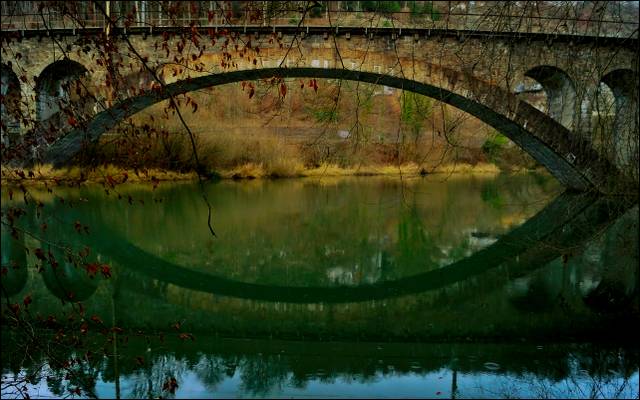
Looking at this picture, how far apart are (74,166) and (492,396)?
13.6 m

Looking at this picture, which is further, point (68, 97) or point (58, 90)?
point (58, 90)

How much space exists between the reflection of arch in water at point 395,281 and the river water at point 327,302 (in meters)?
0.04

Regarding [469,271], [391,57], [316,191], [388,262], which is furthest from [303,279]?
[316,191]

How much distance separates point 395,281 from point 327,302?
1.26m

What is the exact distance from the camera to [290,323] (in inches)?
233

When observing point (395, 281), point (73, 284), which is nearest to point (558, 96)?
point (395, 281)

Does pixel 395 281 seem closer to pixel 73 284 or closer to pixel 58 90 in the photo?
pixel 73 284

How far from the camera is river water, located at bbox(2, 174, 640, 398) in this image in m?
4.17

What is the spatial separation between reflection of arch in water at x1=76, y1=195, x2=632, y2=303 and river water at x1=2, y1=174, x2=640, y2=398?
0.04 meters

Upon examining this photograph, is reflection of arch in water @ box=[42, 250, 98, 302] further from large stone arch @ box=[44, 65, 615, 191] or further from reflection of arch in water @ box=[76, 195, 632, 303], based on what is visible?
large stone arch @ box=[44, 65, 615, 191]

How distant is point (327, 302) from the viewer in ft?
21.8

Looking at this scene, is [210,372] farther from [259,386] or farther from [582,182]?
[582,182]

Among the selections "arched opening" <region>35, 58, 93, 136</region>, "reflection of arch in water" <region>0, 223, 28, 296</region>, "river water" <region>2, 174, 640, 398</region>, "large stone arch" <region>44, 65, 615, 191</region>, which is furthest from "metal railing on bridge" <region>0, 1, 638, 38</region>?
"large stone arch" <region>44, 65, 615, 191</region>

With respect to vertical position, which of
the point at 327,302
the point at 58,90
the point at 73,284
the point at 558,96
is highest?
the point at 558,96
